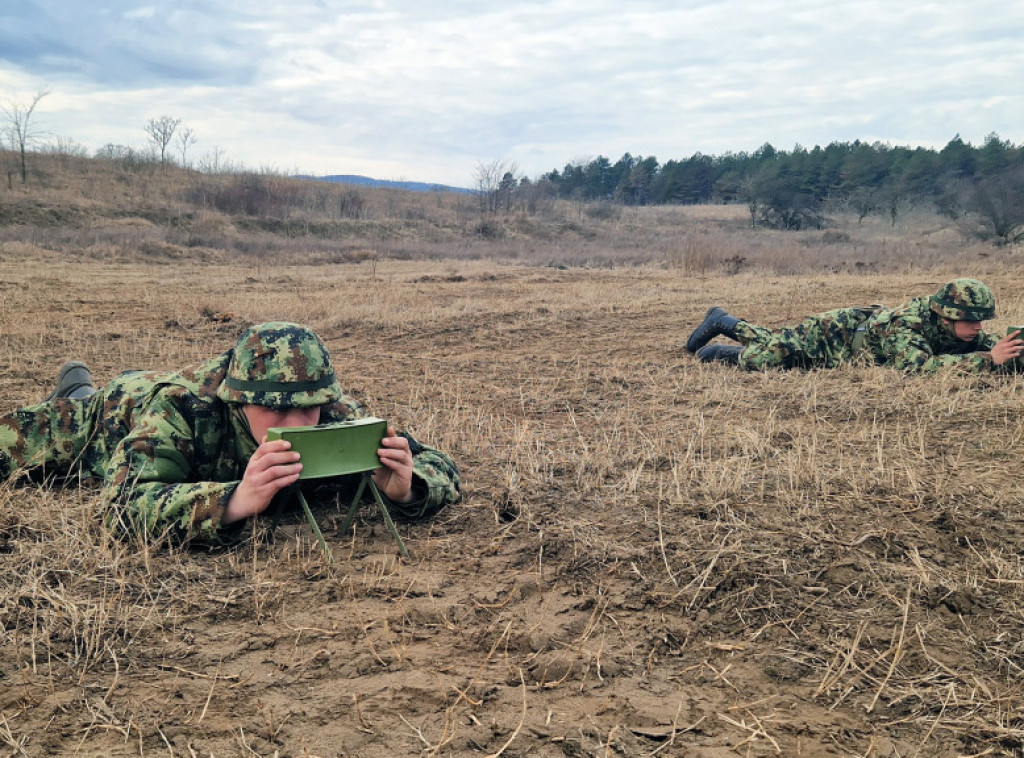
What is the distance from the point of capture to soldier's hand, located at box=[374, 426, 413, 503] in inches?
115

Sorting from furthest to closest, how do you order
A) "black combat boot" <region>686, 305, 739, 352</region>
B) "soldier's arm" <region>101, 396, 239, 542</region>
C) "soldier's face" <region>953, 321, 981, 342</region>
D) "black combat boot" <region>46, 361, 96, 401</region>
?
"black combat boot" <region>686, 305, 739, 352</region>, "soldier's face" <region>953, 321, 981, 342</region>, "black combat boot" <region>46, 361, 96, 401</region>, "soldier's arm" <region>101, 396, 239, 542</region>

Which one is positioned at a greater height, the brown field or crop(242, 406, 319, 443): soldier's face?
crop(242, 406, 319, 443): soldier's face

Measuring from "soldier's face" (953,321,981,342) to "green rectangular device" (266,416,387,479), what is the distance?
18.2 feet

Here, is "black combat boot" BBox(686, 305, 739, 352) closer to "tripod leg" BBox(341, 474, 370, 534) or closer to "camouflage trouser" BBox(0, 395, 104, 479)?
"tripod leg" BBox(341, 474, 370, 534)

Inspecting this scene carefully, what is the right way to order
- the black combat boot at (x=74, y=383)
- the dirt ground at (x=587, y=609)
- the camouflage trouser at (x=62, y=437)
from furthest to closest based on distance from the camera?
the black combat boot at (x=74, y=383)
the camouflage trouser at (x=62, y=437)
the dirt ground at (x=587, y=609)

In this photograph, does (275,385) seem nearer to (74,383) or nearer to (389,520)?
(389,520)

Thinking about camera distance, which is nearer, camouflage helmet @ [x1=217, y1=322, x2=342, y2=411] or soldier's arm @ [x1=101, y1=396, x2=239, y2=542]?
camouflage helmet @ [x1=217, y1=322, x2=342, y2=411]

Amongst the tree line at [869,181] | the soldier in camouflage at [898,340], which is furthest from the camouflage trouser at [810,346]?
the tree line at [869,181]

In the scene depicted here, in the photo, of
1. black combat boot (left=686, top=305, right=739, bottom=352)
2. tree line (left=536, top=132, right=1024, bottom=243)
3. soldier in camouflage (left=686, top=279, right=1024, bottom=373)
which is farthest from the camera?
tree line (left=536, top=132, right=1024, bottom=243)

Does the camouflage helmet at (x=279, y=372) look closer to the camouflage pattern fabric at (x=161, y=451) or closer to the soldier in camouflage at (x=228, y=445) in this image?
the soldier in camouflage at (x=228, y=445)

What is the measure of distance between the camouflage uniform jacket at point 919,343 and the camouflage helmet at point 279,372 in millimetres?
5266

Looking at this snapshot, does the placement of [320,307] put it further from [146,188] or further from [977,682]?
[146,188]

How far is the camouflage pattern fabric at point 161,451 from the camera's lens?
115 inches

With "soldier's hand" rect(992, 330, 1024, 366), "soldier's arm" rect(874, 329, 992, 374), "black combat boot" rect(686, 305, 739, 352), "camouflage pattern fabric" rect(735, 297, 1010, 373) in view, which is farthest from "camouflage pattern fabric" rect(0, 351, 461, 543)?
"soldier's hand" rect(992, 330, 1024, 366)
